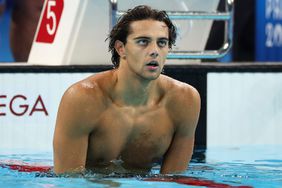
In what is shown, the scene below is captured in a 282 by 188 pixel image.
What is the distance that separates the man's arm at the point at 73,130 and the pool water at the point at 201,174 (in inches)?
3.6

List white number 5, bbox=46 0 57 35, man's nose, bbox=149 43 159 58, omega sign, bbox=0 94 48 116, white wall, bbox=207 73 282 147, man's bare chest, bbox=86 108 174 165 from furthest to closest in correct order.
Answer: white number 5, bbox=46 0 57 35, white wall, bbox=207 73 282 147, omega sign, bbox=0 94 48 116, man's bare chest, bbox=86 108 174 165, man's nose, bbox=149 43 159 58

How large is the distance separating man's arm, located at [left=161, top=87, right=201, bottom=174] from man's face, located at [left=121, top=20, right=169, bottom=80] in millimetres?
387

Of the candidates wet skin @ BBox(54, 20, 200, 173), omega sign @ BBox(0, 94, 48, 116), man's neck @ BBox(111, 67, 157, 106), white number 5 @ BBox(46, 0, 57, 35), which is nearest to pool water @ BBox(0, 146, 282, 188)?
wet skin @ BBox(54, 20, 200, 173)

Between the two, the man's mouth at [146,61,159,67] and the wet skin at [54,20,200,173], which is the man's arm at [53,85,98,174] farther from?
the man's mouth at [146,61,159,67]

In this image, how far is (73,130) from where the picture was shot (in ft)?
15.4

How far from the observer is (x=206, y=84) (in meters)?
6.55

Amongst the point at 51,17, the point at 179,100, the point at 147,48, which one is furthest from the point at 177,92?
the point at 51,17

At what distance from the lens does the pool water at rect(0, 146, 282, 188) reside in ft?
15.1

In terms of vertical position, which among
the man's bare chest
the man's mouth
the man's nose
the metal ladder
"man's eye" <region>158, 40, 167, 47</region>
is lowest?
the man's bare chest

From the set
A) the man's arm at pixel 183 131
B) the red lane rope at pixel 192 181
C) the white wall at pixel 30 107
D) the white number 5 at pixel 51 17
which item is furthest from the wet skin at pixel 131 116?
the white number 5 at pixel 51 17

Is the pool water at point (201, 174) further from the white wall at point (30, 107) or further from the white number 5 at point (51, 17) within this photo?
the white number 5 at point (51, 17)

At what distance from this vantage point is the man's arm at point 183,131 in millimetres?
4965

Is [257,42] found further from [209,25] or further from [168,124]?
[168,124]

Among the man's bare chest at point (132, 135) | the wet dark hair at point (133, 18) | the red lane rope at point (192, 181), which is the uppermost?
the wet dark hair at point (133, 18)
